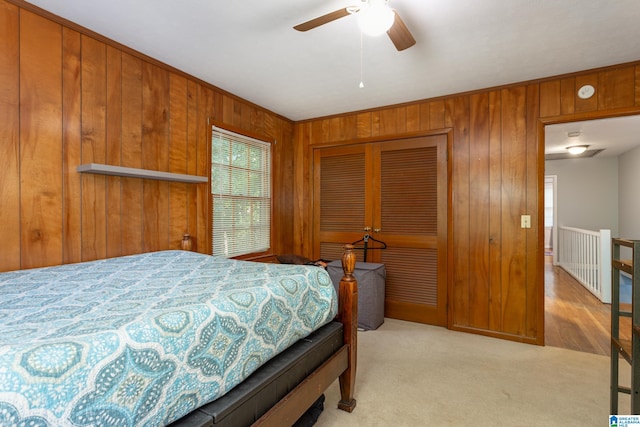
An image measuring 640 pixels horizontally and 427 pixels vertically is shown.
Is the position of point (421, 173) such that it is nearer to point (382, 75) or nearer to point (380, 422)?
point (382, 75)

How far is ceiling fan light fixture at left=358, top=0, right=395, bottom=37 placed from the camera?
4.74 ft

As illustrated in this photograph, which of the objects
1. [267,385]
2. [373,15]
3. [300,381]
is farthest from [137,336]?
[373,15]

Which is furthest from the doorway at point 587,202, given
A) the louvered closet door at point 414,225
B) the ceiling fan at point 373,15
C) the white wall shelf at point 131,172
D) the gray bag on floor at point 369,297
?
the white wall shelf at point 131,172

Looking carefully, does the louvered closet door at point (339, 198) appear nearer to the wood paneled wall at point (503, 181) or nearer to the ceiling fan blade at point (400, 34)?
the wood paneled wall at point (503, 181)

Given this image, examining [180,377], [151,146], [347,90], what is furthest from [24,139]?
[347,90]

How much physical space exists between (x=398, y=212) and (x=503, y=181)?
106cm

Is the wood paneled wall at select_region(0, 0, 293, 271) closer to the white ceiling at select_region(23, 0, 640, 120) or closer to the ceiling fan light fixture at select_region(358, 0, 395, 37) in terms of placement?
the white ceiling at select_region(23, 0, 640, 120)

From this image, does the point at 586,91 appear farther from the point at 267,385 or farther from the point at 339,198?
the point at 267,385

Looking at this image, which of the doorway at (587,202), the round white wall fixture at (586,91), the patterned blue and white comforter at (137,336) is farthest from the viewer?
the doorway at (587,202)

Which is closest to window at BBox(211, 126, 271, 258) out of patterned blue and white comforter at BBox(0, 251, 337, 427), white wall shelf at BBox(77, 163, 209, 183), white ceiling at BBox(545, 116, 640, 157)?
white wall shelf at BBox(77, 163, 209, 183)

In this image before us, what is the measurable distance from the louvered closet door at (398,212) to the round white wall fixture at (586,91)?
1.14 meters

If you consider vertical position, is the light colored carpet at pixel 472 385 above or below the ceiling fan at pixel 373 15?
below

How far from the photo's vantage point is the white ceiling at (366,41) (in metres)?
1.84

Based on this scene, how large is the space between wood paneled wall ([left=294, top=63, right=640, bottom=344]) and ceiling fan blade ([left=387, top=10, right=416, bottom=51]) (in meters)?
1.67
